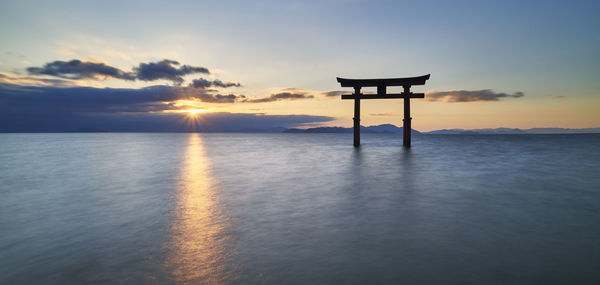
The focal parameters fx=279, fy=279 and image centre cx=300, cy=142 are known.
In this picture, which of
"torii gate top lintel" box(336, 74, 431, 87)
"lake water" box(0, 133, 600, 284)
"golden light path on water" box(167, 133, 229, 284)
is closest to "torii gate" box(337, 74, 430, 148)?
"torii gate top lintel" box(336, 74, 431, 87)

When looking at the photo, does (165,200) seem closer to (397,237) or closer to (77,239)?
(77,239)

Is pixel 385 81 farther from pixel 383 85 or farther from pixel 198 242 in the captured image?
pixel 198 242

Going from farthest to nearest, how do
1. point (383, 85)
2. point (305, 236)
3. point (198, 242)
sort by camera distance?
point (383, 85), point (305, 236), point (198, 242)

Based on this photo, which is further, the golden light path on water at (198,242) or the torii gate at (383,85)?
the torii gate at (383,85)

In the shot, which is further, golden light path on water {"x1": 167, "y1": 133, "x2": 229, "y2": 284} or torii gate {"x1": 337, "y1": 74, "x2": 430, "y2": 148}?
torii gate {"x1": 337, "y1": 74, "x2": 430, "y2": 148}

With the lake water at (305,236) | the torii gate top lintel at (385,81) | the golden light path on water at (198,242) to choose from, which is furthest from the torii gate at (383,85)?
the golden light path on water at (198,242)

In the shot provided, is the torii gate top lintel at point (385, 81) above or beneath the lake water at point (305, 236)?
above

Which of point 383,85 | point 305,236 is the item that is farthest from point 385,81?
point 305,236

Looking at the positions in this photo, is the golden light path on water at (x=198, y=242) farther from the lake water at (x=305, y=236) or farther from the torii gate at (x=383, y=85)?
the torii gate at (x=383, y=85)

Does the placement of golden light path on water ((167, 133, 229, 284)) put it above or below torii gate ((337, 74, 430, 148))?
below

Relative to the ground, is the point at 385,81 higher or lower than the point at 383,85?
higher

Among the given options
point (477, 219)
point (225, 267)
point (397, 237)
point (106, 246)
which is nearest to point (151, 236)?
point (106, 246)

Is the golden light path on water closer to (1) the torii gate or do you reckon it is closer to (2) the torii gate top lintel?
(1) the torii gate

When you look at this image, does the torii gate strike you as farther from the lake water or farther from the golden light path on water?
the golden light path on water
